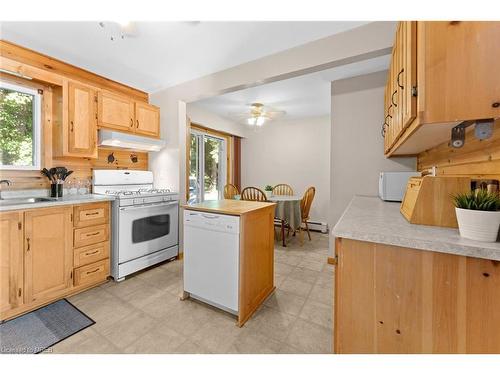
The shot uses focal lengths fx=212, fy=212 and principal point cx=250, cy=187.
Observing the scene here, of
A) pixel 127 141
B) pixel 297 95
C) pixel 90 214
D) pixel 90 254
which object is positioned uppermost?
pixel 297 95

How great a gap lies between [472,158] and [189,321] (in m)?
2.16

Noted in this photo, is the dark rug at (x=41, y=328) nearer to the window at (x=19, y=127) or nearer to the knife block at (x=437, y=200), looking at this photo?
the window at (x=19, y=127)

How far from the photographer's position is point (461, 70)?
808 mm

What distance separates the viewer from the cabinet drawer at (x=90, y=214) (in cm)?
209

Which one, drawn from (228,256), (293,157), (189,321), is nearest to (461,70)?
(228,256)

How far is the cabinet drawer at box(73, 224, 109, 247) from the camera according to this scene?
2094 mm

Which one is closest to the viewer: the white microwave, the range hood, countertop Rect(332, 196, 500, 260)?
countertop Rect(332, 196, 500, 260)

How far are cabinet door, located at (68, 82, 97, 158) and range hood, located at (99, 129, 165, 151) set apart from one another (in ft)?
0.33

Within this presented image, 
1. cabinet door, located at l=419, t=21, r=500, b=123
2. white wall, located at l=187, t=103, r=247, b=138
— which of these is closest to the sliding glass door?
white wall, located at l=187, t=103, r=247, b=138

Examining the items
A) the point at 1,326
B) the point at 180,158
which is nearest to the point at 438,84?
the point at 180,158

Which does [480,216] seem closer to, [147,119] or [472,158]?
[472,158]

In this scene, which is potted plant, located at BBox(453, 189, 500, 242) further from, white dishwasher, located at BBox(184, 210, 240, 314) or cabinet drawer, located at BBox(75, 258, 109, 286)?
cabinet drawer, located at BBox(75, 258, 109, 286)

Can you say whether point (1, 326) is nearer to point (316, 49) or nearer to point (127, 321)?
point (127, 321)

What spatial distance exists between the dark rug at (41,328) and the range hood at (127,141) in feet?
5.71
